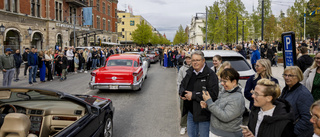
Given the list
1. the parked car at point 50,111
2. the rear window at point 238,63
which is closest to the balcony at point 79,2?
the rear window at point 238,63

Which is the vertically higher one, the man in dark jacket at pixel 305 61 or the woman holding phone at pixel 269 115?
the man in dark jacket at pixel 305 61

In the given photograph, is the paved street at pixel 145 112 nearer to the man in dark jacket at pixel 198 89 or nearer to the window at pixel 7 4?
the man in dark jacket at pixel 198 89

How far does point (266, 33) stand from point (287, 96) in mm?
52578

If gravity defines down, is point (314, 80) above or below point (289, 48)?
below

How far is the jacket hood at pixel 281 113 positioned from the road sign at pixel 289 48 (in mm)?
2975

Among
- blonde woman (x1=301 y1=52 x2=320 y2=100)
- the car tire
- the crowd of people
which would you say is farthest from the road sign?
the car tire

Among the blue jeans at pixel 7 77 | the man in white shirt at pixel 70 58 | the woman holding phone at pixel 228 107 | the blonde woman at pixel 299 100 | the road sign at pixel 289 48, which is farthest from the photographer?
the man in white shirt at pixel 70 58

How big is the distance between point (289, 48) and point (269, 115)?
331cm

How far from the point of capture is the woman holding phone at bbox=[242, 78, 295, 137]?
2350mm

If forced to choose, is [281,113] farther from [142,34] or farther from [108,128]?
[142,34]

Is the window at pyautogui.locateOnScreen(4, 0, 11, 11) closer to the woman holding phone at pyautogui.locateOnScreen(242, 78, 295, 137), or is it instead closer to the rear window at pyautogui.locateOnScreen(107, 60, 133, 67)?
the rear window at pyautogui.locateOnScreen(107, 60, 133, 67)

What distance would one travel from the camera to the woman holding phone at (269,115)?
7.71 ft

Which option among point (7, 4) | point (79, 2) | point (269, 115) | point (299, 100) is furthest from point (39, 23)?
point (269, 115)

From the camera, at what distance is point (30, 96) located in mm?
3521
